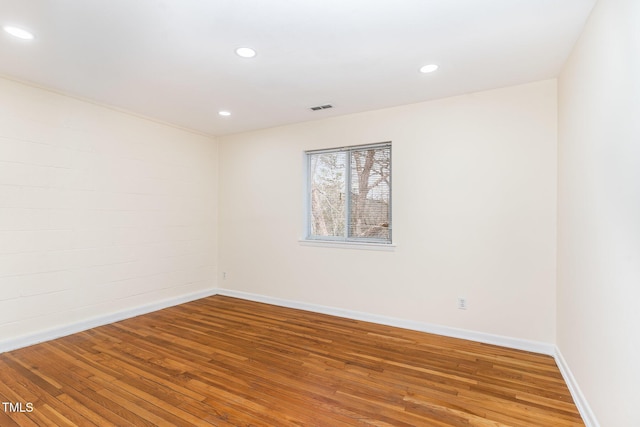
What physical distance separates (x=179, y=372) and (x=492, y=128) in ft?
12.0

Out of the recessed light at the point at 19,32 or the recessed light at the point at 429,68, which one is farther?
the recessed light at the point at 429,68

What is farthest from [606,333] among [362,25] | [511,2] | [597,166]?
[362,25]

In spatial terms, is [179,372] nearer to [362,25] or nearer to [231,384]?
[231,384]

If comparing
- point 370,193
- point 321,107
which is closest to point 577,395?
point 370,193

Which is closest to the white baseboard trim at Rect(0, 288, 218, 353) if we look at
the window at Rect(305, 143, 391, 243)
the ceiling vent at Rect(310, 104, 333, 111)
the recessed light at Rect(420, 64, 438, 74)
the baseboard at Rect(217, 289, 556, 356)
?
the baseboard at Rect(217, 289, 556, 356)

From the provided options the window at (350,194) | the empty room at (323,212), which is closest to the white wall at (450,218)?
the empty room at (323,212)

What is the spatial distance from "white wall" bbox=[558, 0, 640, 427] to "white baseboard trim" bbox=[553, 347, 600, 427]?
50 millimetres

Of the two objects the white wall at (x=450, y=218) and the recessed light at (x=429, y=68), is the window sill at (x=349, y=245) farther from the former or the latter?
the recessed light at (x=429, y=68)

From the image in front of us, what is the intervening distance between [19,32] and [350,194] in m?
3.32

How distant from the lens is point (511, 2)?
73.5 inches

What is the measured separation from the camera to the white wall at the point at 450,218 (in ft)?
9.73

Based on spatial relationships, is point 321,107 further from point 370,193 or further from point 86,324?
point 86,324

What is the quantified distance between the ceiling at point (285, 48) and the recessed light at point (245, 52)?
5cm

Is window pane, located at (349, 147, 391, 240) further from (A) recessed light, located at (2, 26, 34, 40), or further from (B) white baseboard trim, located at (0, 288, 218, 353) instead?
(A) recessed light, located at (2, 26, 34, 40)
